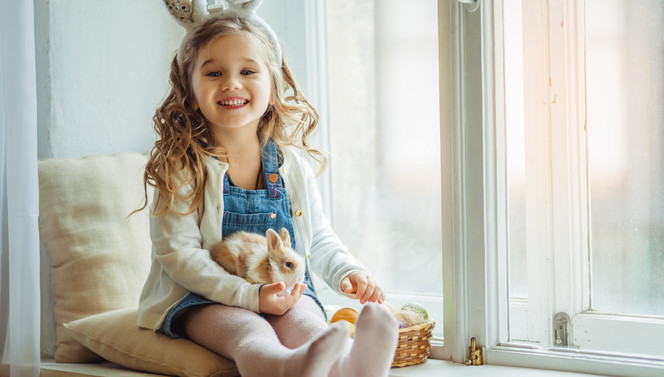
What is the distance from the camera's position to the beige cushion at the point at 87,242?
1.52m

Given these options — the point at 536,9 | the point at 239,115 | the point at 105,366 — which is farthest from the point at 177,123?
the point at 536,9

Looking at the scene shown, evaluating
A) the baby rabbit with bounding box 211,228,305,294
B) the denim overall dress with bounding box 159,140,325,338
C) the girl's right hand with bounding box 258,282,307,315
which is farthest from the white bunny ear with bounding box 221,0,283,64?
the girl's right hand with bounding box 258,282,307,315

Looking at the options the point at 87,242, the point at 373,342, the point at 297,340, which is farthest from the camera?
the point at 87,242

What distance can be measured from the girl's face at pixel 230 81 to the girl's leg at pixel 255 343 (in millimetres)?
383

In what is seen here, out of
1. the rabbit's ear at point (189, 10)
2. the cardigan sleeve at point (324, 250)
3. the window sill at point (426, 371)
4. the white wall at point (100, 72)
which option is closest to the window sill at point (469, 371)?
the window sill at point (426, 371)

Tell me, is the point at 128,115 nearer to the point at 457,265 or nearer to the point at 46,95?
the point at 46,95

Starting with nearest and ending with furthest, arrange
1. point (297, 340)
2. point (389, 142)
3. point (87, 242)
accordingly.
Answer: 1. point (297, 340)
2. point (87, 242)
3. point (389, 142)

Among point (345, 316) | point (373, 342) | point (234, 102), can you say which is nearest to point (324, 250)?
point (345, 316)

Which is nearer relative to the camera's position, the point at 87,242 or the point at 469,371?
the point at 469,371

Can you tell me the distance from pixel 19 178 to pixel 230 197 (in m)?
0.39

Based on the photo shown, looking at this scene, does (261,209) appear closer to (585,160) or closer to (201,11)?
(201,11)

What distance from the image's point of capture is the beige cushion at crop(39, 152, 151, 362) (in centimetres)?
152

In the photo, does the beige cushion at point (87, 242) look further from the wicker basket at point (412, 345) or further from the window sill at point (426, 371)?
the wicker basket at point (412, 345)

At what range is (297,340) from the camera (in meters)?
1.22
